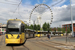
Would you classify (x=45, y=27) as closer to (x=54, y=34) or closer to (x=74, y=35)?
(x=54, y=34)

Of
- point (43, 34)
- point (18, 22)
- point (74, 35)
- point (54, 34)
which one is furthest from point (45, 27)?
point (18, 22)

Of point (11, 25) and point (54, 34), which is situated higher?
point (11, 25)

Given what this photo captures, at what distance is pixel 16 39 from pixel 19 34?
70 centimetres

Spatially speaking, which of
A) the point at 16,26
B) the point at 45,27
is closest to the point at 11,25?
the point at 16,26

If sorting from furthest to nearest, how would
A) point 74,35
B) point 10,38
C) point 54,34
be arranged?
point 54,34 < point 74,35 < point 10,38

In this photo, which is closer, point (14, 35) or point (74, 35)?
point (14, 35)

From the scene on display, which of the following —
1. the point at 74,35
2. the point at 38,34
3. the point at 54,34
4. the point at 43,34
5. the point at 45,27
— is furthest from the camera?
the point at 45,27

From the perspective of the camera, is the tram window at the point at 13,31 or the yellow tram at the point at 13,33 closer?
the yellow tram at the point at 13,33

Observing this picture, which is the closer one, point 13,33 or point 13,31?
point 13,33

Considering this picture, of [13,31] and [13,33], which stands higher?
[13,31]

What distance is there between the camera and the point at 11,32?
1259 centimetres

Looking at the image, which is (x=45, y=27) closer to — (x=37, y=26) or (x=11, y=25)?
(x=37, y=26)

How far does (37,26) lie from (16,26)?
77083 millimetres

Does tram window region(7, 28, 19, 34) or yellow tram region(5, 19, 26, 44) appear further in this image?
tram window region(7, 28, 19, 34)
